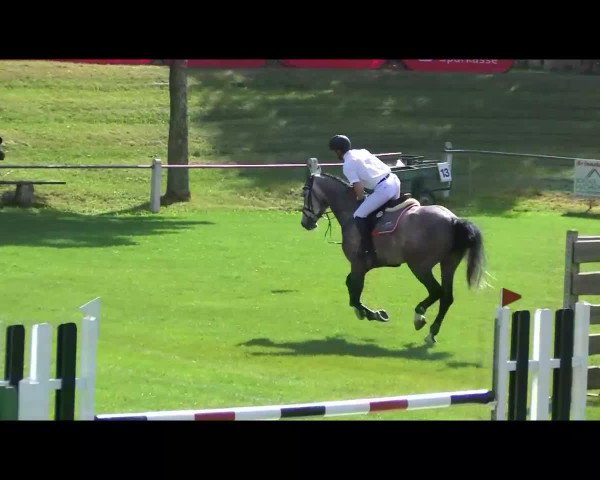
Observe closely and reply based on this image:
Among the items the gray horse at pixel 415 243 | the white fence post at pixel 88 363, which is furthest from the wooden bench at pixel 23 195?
the white fence post at pixel 88 363

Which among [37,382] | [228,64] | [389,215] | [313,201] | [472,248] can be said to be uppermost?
[228,64]

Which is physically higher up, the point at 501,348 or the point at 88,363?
the point at 501,348

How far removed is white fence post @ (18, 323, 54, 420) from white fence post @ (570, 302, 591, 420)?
350 centimetres

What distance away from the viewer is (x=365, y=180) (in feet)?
47.7

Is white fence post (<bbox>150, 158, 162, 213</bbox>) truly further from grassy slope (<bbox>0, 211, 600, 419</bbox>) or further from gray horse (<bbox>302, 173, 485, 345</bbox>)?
gray horse (<bbox>302, 173, 485, 345</bbox>)

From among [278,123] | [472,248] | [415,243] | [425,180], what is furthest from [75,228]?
[278,123]

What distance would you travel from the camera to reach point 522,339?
8328mm

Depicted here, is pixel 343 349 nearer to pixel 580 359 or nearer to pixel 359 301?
pixel 359 301

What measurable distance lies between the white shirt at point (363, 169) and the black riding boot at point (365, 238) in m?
0.39

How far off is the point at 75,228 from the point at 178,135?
5.08 metres

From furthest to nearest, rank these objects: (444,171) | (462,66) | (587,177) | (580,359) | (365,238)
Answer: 1. (462,66)
2. (444,171)
3. (587,177)
4. (365,238)
5. (580,359)

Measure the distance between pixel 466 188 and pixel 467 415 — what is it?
18.3 metres
